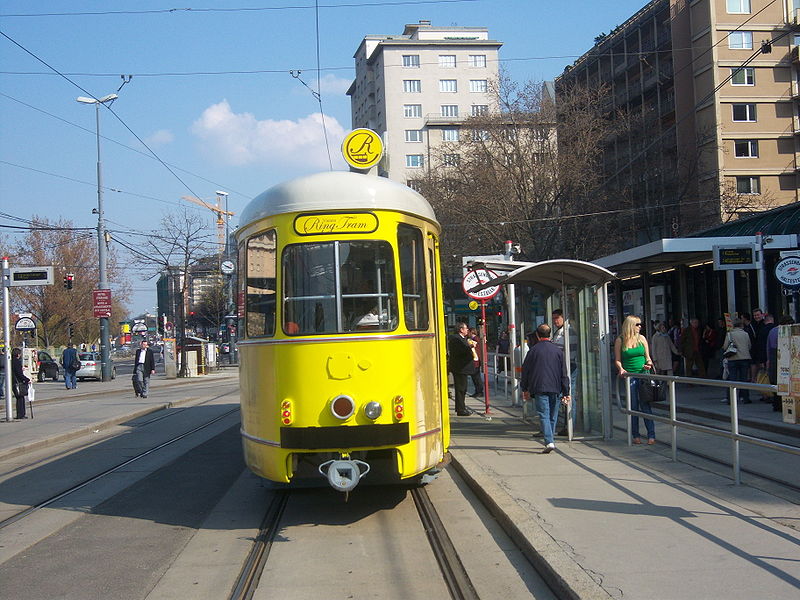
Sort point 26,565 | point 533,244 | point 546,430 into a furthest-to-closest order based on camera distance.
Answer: point 533,244 → point 546,430 → point 26,565

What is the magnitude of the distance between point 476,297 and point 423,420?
760 cm

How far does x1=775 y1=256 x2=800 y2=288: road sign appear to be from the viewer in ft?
49.4

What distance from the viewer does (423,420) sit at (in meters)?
7.60

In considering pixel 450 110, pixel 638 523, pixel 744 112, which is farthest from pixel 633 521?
pixel 450 110

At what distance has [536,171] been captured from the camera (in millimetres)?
33188

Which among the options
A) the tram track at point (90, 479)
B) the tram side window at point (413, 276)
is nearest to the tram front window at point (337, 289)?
the tram side window at point (413, 276)

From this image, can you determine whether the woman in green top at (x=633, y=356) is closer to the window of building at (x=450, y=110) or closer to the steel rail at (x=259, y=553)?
the steel rail at (x=259, y=553)

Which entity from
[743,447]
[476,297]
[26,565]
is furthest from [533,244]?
[26,565]

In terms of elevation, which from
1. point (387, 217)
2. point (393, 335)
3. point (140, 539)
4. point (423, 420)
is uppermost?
point (387, 217)

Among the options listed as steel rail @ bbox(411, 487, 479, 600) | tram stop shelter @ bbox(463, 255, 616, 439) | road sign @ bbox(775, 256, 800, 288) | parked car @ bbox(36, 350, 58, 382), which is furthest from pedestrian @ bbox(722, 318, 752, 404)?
parked car @ bbox(36, 350, 58, 382)

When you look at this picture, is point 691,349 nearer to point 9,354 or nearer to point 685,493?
point 685,493

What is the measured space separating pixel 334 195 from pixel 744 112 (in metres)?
50.8

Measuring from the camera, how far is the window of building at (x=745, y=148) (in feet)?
170

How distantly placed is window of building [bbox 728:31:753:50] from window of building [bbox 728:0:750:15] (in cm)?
120
